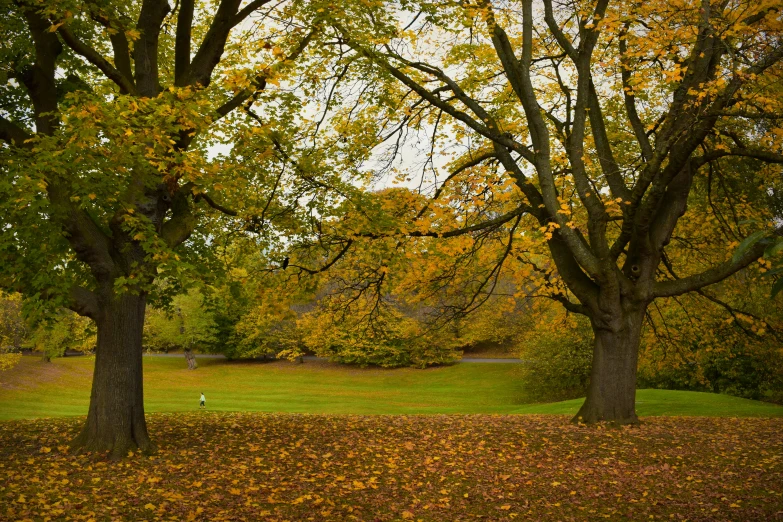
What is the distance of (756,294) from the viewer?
2178 cm

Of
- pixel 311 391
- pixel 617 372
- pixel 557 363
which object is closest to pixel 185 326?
pixel 311 391

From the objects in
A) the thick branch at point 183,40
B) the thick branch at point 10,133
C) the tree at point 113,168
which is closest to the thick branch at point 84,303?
the tree at point 113,168

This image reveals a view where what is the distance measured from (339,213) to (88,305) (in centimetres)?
451

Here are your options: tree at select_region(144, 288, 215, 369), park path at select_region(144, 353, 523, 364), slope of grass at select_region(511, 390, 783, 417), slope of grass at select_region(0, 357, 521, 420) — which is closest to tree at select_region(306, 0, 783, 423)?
slope of grass at select_region(511, 390, 783, 417)

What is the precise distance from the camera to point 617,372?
1180 cm

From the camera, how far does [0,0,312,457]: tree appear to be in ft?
26.0

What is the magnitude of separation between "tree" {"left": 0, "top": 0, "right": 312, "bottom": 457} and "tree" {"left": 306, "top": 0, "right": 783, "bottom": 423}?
8.62 ft

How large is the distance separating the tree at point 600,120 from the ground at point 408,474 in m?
2.40

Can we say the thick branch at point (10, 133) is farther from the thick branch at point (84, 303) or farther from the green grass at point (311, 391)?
the green grass at point (311, 391)

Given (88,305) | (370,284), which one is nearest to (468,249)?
(370,284)

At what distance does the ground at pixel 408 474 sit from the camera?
271 inches

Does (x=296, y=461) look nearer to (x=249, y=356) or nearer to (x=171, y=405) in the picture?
(x=171, y=405)

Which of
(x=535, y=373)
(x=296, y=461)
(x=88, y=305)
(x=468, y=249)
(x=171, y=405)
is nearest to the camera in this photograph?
(x=296, y=461)

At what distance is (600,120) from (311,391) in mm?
25290
